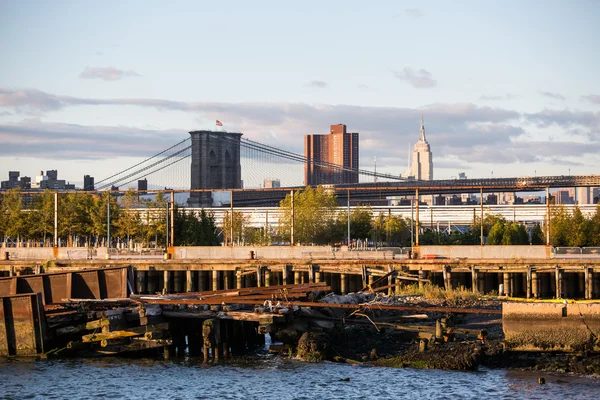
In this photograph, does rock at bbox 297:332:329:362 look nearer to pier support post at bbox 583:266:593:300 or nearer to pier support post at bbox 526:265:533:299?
pier support post at bbox 526:265:533:299

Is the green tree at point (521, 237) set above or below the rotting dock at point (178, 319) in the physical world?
above

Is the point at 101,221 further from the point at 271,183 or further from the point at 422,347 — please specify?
the point at 271,183

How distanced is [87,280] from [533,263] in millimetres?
25894

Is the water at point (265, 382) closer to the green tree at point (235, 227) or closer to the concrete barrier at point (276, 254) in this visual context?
the concrete barrier at point (276, 254)

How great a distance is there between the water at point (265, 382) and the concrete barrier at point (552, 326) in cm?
160

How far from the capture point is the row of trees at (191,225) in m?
89.6

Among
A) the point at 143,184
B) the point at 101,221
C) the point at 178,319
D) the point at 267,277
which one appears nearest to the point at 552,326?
the point at 178,319

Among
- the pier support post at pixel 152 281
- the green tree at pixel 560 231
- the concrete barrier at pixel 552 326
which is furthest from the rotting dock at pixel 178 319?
the green tree at pixel 560 231

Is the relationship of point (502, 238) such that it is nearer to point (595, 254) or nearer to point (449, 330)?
point (595, 254)

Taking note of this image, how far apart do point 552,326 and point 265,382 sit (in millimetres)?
9656

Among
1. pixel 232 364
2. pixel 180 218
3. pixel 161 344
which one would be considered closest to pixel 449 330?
pixel 232 364

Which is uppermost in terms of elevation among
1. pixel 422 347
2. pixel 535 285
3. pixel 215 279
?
pixel 215 279

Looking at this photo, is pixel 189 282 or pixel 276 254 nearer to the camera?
pixel 189 282

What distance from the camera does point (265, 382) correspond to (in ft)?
104
